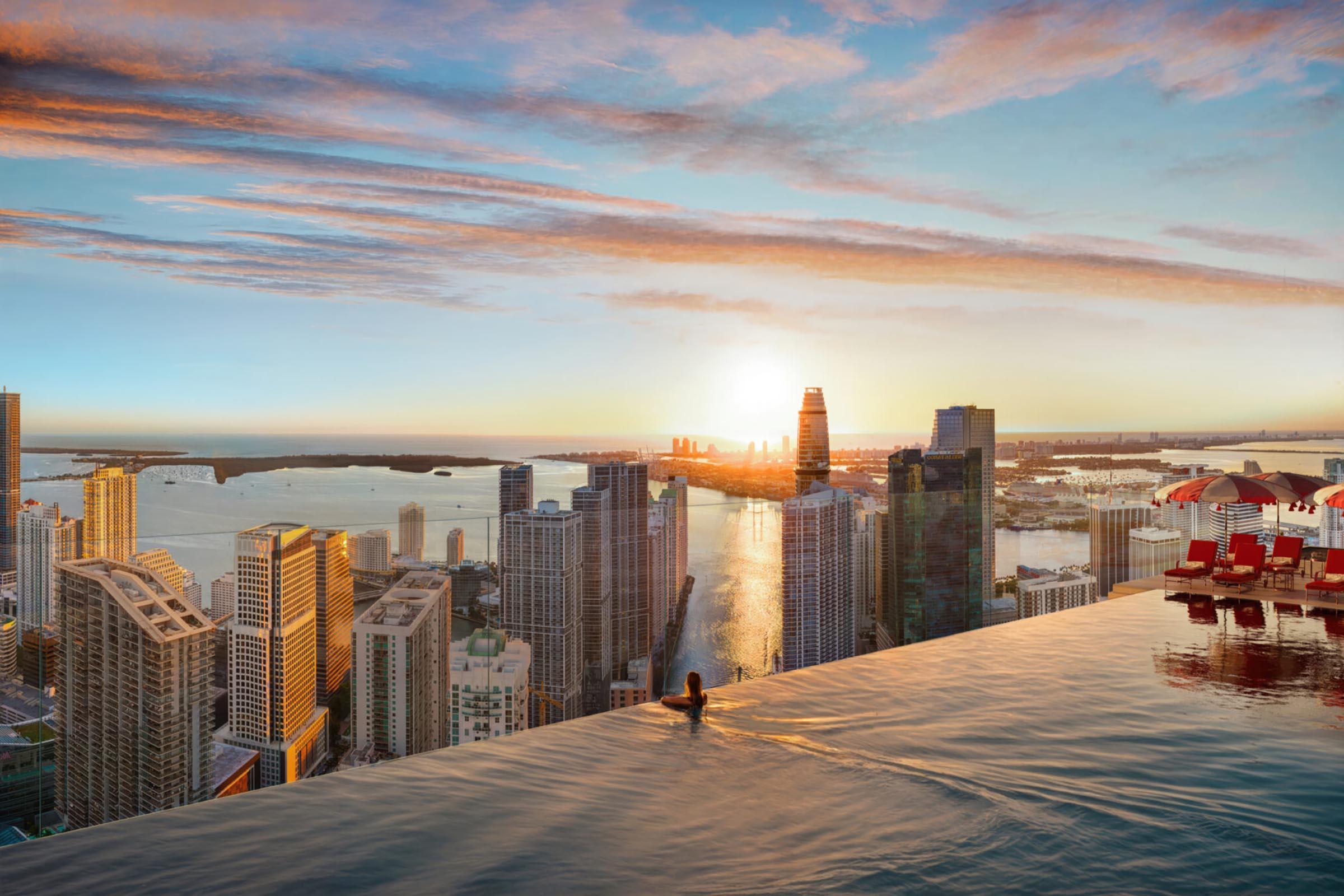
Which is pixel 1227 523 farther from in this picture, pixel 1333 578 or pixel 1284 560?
pixel 1333 578

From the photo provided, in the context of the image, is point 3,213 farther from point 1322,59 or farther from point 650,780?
point 1322,59

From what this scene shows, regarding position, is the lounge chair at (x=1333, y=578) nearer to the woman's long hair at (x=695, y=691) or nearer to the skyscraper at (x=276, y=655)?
the woman's long hair at (x=695, y=691)

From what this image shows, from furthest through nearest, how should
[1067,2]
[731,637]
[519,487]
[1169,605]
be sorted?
[1067,2] < [1169,605] < [731,637] < [519,487]

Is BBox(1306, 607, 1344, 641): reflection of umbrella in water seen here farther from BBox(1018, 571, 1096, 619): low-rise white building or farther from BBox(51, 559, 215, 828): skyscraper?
BBox(51, 559, 215, 828): skyscraper

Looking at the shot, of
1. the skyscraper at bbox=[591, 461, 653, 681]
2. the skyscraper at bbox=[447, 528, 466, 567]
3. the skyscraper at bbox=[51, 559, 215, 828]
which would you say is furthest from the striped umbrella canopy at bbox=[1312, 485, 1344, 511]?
the skyscraper at bbox=[51, 559, 215, 828]

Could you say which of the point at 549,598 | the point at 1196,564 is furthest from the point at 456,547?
the point at 1196,564

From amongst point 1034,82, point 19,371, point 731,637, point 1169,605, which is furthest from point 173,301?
point 1169,605
